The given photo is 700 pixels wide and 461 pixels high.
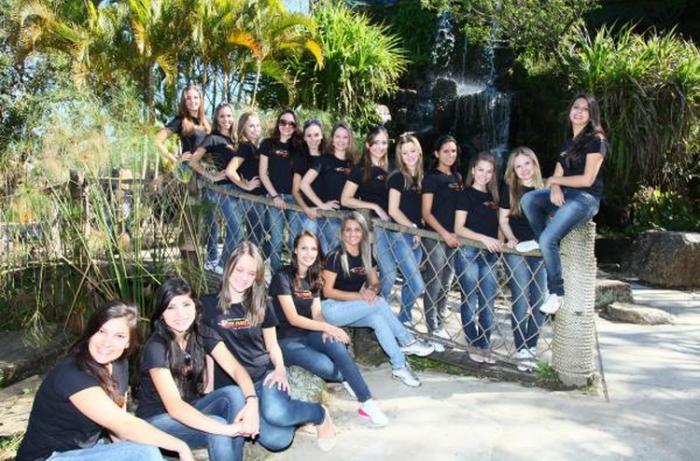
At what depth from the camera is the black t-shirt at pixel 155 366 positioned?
9.12 feet

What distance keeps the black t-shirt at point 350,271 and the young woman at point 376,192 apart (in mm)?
362

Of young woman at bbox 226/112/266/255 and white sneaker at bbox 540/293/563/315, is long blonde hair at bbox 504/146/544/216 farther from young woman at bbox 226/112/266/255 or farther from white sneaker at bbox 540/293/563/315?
young woman at bbox 226/112/266/255

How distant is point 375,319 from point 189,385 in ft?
3.88

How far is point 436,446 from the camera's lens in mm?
3107

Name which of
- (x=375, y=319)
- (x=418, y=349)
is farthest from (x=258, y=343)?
(x=418, y=349)

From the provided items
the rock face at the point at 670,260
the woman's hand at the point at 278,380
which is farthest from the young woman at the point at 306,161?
the rock face at the point at 670,260

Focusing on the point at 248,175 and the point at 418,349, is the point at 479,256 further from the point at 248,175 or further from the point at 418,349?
the point at 248,175

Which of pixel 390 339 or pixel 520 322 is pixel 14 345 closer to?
pixel 390 339

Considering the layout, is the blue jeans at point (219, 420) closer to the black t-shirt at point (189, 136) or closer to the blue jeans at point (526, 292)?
the blue jeans at point (526, 292)

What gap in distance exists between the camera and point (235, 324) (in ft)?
10.6

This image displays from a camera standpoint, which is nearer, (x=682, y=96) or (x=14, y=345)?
(x=14, y=345)

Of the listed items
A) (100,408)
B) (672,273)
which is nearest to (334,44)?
(672,273)

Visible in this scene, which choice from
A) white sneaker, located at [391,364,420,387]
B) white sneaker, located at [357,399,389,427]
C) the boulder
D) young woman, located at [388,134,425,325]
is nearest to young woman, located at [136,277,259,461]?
white sneaker, located at [357,399,389,427]

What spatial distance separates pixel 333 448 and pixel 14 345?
10.3 ft
